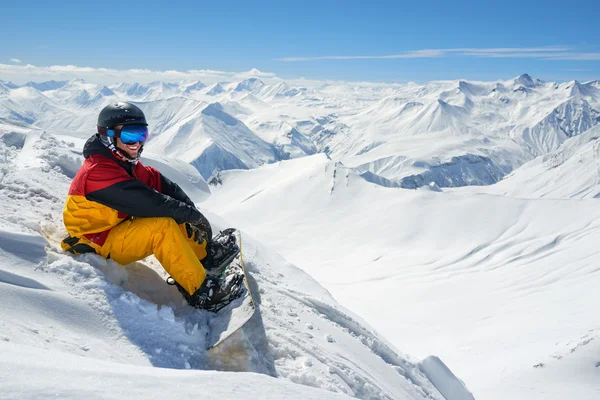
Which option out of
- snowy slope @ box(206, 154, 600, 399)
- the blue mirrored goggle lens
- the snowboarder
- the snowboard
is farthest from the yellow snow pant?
snowy slope @ box(206, 154, 600, 399)

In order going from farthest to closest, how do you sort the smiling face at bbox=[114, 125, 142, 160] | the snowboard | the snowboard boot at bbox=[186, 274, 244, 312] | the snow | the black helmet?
the smiling face at bbox=[114, 125, 142, 160], the black helmet, the snowboard boot at bbox=[186, 274, 244, 312], the snowboard, the snow

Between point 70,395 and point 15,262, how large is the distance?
3.26m

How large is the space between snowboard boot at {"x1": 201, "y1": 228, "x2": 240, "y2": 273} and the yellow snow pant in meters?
0.98

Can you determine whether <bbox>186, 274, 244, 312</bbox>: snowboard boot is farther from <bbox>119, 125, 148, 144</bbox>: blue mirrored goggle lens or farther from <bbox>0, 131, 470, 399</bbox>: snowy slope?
<bbox>119, 125, 148, 144</bbox>: blue mirrored goggle lens

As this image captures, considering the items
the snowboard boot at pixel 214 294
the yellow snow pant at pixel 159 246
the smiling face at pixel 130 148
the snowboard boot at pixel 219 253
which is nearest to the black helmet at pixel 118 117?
the smiling face at pixel 130 148

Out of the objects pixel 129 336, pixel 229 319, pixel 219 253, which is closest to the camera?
pixel 129 336

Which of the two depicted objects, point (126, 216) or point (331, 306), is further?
point (331, 306)

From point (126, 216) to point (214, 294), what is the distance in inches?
63.2

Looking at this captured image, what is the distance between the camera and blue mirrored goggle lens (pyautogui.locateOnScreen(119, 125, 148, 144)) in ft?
18.1

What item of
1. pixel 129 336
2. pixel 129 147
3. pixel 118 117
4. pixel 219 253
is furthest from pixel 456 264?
pixel 129 336

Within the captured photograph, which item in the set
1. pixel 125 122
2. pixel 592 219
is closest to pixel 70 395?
pixel 125 122

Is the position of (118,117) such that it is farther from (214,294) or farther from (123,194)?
(214,294)

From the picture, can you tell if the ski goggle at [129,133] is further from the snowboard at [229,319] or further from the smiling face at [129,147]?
the snowboard at [229,319]

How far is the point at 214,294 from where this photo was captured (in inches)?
212
